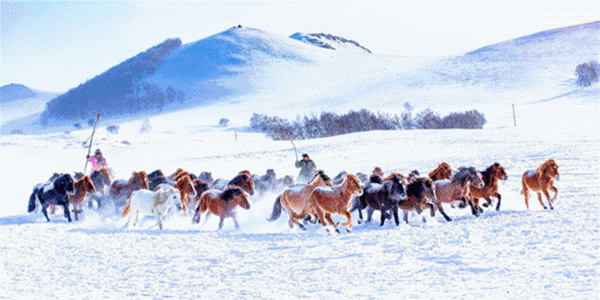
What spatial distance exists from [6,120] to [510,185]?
14690 cm

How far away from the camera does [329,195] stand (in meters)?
9.91

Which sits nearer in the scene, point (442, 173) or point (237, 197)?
point (237, 197)

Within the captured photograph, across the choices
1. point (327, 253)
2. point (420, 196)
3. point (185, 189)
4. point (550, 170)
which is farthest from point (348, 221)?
point (550, 170)

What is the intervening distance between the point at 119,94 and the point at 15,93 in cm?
6917

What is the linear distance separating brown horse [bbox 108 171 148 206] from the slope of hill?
610 feet

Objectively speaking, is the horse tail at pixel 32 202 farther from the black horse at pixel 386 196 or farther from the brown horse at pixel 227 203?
the black horse at pixel 386 196

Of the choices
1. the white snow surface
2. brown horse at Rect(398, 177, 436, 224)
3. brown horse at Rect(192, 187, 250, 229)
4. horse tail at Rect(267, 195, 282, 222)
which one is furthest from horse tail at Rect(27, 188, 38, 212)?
brown horse at Rect(398, 177, 436, 224)

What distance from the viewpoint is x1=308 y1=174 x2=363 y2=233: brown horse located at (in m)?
9.77

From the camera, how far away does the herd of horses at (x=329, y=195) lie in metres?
10.0

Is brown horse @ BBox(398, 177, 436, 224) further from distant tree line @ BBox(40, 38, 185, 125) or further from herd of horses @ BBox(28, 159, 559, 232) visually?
distant tree line @ BBox(40, 38, 185, 125)

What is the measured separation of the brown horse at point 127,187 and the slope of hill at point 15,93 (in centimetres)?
18587

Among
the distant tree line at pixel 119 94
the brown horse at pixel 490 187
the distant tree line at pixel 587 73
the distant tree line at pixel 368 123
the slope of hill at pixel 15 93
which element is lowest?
the brown horse at pixel 490 187

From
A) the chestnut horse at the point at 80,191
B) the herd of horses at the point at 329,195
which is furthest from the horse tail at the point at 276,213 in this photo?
the chestnut horse at the point at 80,191

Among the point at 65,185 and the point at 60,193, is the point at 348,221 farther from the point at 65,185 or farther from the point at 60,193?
the point at 60,193
